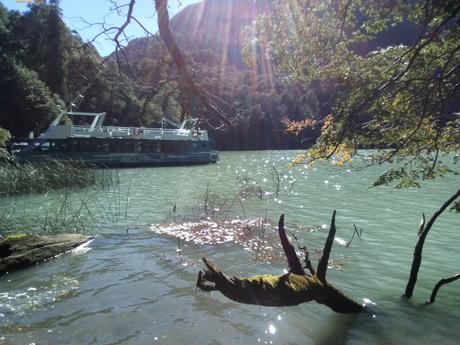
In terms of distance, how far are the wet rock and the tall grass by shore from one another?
772 cm

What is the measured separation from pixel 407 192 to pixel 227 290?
765 inches

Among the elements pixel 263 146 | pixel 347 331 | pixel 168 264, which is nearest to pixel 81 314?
pixel 168 264

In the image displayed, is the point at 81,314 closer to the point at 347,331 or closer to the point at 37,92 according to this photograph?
the point at 347,331

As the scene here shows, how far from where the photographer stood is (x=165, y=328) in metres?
5.52

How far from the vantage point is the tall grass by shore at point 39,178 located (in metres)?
17.2

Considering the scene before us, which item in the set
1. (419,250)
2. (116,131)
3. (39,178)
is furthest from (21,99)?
(419,250)

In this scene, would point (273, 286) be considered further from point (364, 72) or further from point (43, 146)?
point (43, 146)

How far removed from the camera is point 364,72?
217 inches

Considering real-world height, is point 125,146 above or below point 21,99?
below

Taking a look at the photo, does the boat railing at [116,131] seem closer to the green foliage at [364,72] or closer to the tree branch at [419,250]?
the green foliage at [364,72]

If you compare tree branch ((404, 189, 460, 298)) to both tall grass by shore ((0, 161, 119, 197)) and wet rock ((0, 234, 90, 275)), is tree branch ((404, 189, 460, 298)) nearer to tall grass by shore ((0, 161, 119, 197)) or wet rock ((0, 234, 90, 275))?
wet rock ((0, 234, 90, 275))

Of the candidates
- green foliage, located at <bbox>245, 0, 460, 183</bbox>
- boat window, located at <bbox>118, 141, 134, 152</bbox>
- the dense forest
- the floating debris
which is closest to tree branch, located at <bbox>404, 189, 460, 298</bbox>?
green foliage, located at <bbox>245, 0, 460, 183</bbox>

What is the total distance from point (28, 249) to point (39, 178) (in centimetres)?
1036

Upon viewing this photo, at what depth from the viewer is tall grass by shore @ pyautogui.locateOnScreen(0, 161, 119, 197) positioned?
56.4 ft
